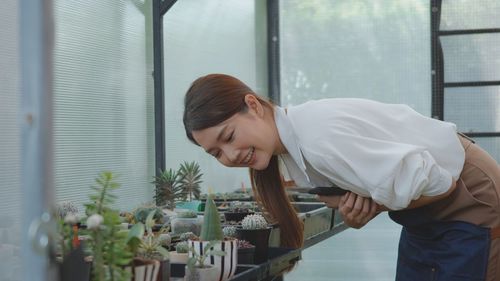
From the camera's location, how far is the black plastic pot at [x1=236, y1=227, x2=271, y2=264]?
1826 mm

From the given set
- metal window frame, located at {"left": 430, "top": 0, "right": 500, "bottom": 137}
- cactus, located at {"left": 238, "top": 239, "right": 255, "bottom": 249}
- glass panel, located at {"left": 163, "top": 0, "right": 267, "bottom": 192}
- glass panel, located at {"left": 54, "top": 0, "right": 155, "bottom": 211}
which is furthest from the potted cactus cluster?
metal window frame, located at {"left": 430, "top": 0, "right": 500, "bottom": 137}

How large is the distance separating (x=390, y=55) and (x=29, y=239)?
13.9 ft

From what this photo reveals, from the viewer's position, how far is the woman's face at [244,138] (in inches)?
60.4

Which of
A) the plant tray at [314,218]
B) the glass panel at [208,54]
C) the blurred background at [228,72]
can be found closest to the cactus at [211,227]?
the blurred background at [228,72]

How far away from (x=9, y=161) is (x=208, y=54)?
260cm

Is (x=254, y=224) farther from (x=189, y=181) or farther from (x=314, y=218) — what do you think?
(x=189, y=181)

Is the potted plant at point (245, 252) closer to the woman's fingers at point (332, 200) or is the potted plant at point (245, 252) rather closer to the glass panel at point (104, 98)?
the woman's fingers at point (332, 200)

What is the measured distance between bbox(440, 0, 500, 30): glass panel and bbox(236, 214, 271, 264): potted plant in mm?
2983

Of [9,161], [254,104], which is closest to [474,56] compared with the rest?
[254,104]

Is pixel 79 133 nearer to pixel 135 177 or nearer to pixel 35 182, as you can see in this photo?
pixel 135 177

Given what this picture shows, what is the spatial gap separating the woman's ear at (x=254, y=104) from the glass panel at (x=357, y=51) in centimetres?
311

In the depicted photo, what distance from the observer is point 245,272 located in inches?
64.6

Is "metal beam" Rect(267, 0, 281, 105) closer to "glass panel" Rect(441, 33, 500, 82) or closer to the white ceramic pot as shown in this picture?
"glass panel" Rect(441, 33, 500, 82)

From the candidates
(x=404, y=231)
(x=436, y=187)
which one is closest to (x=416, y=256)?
(x=404, y=231)
